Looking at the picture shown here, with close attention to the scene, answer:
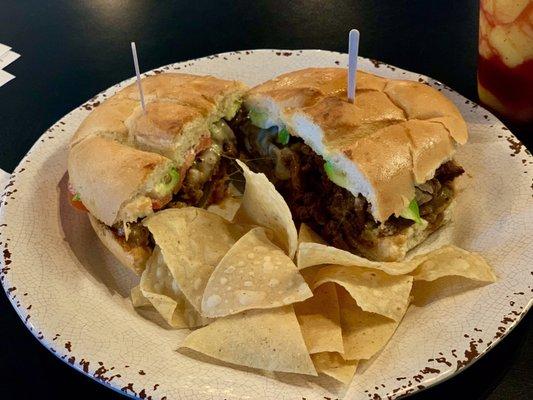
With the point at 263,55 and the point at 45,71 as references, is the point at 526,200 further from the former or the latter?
the point at 45,71

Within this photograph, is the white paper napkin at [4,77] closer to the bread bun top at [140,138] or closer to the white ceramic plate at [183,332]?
the white ceramic plate at [183,332]

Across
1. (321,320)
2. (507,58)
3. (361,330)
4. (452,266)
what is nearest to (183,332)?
(321,320)

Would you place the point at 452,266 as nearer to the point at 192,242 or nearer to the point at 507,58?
the point at 192,242

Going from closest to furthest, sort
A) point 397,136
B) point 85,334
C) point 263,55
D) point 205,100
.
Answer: point 85,334 → point 397,136 → point 205,100 → point 263,55

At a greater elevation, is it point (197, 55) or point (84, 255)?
point (197, 55)

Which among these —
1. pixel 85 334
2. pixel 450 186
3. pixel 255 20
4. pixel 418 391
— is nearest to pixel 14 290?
pixel 85 334

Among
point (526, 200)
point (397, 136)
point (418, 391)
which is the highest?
point (397, 136)

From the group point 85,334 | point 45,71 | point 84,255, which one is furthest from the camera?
point 45,71
